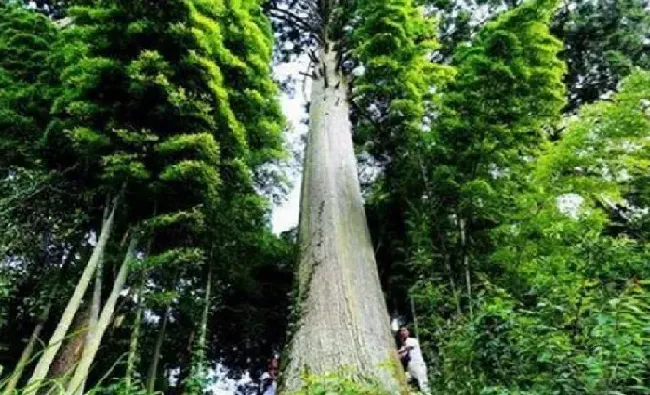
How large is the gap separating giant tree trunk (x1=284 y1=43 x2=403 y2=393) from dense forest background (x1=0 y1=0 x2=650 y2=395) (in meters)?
0.35

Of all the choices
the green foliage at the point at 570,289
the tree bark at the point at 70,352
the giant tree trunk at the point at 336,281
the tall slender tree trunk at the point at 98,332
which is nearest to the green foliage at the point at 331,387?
the giant tree trunk at the point at 336,281

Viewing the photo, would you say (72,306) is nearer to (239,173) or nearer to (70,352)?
(70,352)

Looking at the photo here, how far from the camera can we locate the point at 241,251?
856 cm

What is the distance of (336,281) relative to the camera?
5.34m

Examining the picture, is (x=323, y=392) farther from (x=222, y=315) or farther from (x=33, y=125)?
(x=222, y=315)

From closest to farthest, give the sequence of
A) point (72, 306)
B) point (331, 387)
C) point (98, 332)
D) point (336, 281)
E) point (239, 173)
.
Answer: point (331, 387)
point (72, 306)
point (98, 332)
point (336, 281)
point (239, 173)

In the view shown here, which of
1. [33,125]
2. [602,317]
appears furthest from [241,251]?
[602,317]

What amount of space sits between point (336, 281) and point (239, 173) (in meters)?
1.59

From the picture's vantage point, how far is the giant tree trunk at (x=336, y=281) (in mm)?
4539

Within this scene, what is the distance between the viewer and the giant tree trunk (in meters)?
4.54

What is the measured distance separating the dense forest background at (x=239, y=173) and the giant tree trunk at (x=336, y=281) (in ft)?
1.16

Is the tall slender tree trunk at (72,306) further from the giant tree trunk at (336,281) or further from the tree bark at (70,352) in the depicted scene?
the giant tree trunk at (336,281)

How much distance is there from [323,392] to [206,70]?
3.34 meters

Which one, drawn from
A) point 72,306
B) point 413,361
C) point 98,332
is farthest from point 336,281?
point 72,306
